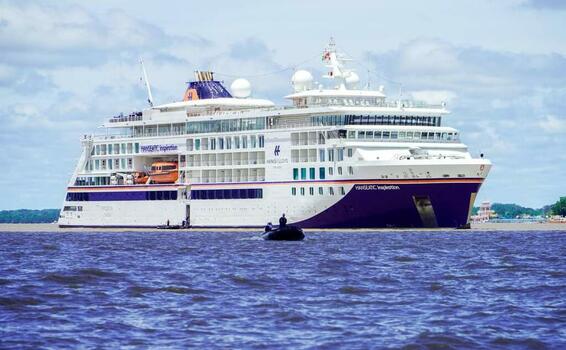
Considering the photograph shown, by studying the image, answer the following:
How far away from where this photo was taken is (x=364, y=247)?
84.8m

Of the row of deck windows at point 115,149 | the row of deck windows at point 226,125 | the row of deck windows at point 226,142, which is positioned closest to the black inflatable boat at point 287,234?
the row of deck windows at point 226,142

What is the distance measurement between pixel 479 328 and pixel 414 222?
71.0 metres

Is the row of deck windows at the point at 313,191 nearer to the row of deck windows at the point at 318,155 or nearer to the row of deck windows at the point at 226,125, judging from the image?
the row of deck windows at the point at 318,155

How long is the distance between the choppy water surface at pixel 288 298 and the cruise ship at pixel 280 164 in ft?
88.0

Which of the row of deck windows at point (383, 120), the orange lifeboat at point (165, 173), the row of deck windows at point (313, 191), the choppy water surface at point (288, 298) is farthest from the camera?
the orange lifeboat at point (165, 173)

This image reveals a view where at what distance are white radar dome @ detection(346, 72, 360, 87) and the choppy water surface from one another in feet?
132

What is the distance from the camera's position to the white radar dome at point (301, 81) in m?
123

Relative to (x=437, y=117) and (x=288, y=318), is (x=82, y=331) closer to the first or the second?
(x=288, y=318)

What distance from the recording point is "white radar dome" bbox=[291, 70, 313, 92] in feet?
404

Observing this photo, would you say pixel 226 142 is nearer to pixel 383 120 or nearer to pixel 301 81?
pixel 301 81

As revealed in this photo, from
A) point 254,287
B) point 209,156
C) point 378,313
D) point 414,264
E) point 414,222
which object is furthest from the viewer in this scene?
point 209,156

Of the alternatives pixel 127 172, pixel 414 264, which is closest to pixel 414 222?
pixel 127 172

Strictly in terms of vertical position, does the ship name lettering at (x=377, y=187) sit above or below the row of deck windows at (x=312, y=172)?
below

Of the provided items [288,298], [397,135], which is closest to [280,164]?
[397,135]
